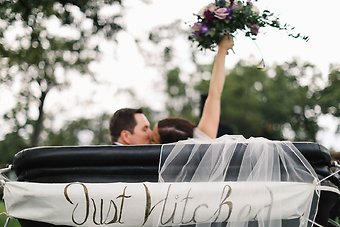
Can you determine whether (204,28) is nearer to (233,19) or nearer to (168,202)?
(233,19)

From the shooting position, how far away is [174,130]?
4.95 metres

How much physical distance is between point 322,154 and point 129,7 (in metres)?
8.09

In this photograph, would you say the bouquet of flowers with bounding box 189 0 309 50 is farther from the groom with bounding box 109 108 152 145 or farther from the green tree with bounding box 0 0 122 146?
the green tree with bounding box 0 0 122 146

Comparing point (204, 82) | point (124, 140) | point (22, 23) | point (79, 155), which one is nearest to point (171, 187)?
point (79, 155)

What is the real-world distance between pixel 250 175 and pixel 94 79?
18430 millimetres

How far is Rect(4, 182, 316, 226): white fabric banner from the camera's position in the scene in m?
3.67

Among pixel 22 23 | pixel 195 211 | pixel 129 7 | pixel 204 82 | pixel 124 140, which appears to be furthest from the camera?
pixel 204 82

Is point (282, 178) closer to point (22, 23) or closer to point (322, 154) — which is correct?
point (322, 154)

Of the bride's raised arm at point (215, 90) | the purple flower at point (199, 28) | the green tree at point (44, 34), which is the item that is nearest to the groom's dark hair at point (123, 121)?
the bride's raised arm at point (215, 90)

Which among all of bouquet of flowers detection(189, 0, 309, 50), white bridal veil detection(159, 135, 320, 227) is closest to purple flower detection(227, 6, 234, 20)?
bouquet of flowers detection(189, 0, 309, 50)

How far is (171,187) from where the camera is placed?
3678 millimetres

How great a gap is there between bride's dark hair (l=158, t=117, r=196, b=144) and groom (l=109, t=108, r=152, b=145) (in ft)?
0.32

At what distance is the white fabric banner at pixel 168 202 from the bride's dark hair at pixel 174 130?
120 cm

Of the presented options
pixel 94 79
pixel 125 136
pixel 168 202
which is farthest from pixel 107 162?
pixel 94 79
